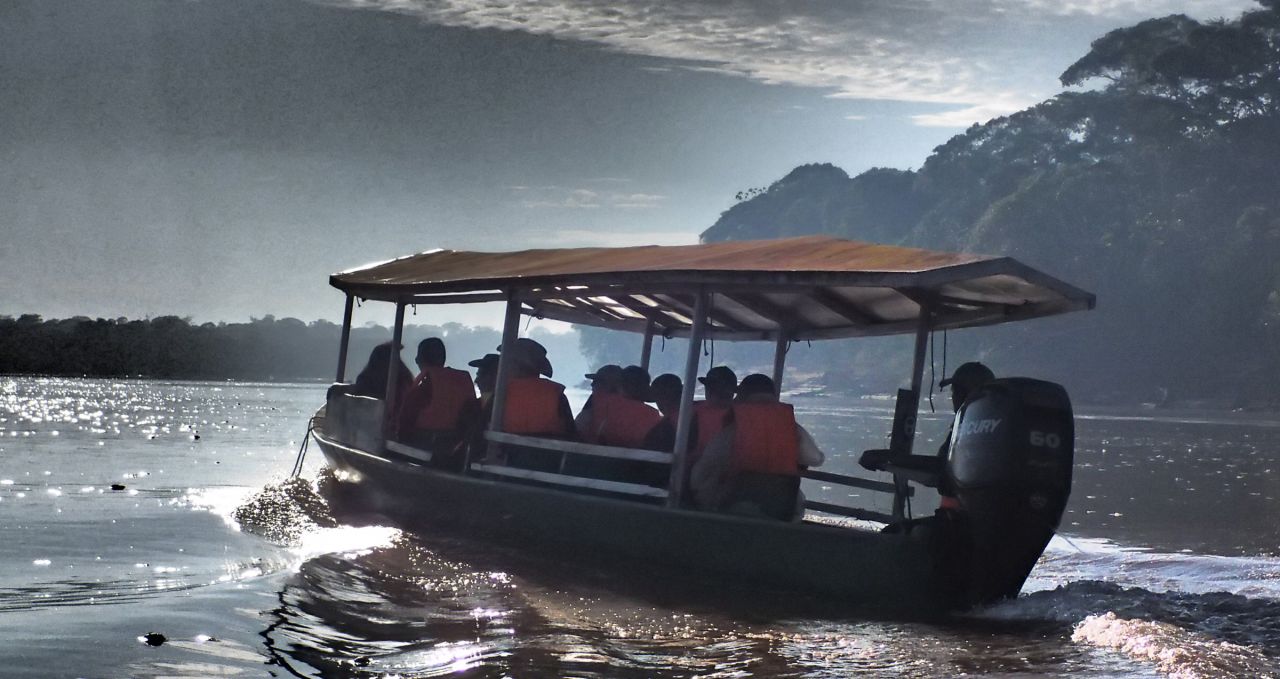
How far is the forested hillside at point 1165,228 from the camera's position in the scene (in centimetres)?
6106

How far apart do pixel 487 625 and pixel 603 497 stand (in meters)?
2.10

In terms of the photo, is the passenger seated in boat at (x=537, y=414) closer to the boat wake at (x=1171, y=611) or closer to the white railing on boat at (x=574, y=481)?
the white railing on boat at (x=574, y=481)

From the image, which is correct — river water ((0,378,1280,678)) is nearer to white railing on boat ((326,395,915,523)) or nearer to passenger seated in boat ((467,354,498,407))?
white railing on boat ((326,395,915,523))

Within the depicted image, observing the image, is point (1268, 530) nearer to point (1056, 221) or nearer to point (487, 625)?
point (487, 625)

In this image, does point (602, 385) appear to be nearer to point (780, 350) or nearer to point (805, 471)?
point (805, 471)

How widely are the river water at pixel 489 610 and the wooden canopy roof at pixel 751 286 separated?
202cm

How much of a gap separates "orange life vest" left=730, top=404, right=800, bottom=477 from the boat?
0.40 m

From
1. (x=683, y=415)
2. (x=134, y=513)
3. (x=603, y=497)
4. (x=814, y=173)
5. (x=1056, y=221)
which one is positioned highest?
(x=814, y=173)

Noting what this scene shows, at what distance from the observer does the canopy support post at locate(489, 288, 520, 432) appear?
33.8ft

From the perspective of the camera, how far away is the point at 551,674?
6.17m

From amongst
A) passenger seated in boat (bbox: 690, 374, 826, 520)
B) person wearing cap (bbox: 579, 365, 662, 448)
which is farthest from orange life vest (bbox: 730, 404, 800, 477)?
person wearing cap (bbox: 579, 365, 662, 448)

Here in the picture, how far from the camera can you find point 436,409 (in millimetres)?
11398

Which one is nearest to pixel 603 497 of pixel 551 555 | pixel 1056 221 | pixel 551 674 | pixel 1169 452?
pixel 551 555

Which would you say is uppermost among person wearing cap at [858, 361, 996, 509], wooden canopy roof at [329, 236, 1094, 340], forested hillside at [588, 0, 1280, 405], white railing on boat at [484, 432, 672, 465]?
forested hillside at [588, 0, 1280, 405]
